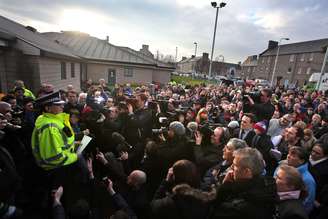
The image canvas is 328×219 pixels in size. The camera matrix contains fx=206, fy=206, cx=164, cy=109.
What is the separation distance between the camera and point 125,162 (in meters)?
3.57

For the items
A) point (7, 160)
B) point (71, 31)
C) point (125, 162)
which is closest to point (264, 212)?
point (125, 162)

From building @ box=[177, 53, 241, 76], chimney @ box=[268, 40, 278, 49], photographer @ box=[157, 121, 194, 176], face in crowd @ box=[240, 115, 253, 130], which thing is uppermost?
chimney @ box=[268, 40, 278, 49]

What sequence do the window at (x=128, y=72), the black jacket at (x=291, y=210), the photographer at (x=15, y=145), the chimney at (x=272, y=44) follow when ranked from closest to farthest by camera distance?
the black jacket at (x=291, y=210)
the photographer at (x=15, y=145)
the window at (x=128, y=72)
the chimney at (x=272, y=44)

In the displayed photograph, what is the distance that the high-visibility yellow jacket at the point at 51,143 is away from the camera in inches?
99.6

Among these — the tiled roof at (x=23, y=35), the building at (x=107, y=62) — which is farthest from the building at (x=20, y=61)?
the building at (x=107, y=62)

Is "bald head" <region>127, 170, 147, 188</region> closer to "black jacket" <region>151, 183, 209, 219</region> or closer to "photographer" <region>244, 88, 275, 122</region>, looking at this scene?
"black jacket" <region>151, 183, 209, 219</region>

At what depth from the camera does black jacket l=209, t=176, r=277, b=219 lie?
6.02 feet

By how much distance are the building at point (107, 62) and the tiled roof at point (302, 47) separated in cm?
3656

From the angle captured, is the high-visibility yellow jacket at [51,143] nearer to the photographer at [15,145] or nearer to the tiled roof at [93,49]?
the photographer at [15,145]

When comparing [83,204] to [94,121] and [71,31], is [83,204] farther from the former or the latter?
[71,31]

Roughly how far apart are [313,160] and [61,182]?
151 inches

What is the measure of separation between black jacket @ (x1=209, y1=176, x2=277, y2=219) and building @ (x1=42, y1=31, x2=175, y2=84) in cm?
2014

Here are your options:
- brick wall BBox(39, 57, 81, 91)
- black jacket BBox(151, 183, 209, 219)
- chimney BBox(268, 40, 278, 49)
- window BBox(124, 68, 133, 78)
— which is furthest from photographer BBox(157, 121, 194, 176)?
chimney BBox(268, 40, 278, 49)

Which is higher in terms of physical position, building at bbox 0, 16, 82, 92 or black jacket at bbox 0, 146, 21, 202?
building at bbox 0, 16, 82, 92
